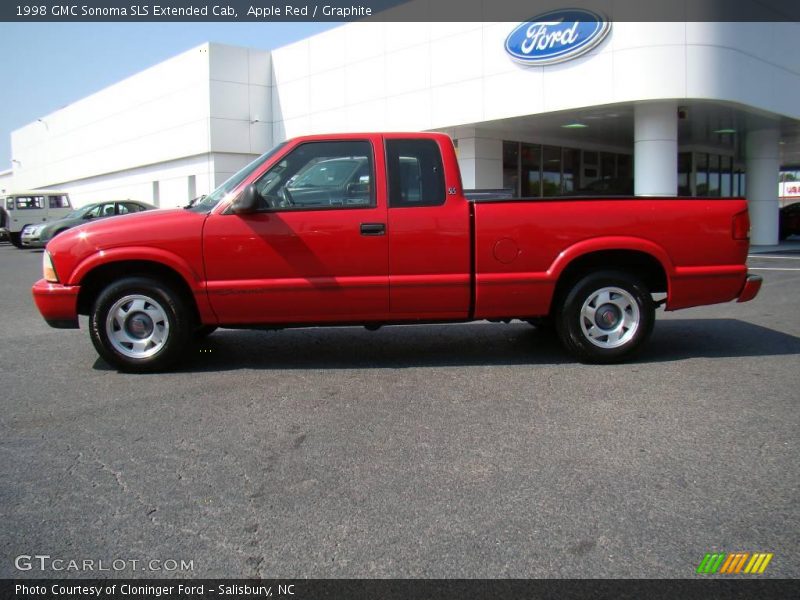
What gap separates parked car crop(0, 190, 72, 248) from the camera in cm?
2773

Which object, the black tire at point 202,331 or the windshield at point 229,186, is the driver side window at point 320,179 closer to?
the windshield at point 229,186

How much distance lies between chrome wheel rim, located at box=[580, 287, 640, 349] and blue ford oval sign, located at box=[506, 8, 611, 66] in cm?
1317

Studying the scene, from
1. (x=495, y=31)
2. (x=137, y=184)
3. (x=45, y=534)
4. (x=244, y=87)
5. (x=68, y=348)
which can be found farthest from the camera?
(x=137, y=184)

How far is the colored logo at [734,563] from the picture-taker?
9.02 feet

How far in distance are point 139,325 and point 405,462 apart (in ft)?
10.1

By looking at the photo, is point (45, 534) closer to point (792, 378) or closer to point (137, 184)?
point (792, 378)

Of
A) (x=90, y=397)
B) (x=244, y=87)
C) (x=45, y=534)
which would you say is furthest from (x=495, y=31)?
(x=45, y=534)

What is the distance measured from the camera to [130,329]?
19.2ft

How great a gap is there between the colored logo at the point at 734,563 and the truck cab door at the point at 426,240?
3306 millimetres

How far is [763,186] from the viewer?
22.5 metres

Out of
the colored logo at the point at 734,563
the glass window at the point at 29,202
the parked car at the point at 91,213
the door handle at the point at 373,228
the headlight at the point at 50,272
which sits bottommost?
the colored logo at the point at 734,563

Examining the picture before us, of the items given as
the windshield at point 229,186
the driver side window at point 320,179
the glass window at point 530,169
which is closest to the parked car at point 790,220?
the glass window at point 530,169

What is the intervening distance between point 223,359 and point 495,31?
1572 cm

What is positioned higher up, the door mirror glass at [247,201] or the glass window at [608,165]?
the glass window at [608,165]
